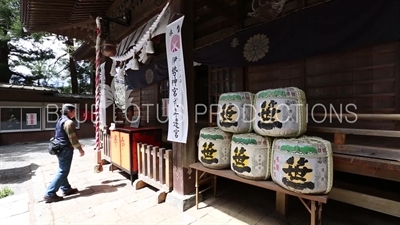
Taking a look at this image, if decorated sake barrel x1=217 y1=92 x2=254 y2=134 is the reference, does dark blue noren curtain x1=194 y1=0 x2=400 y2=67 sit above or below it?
above

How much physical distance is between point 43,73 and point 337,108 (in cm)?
2085

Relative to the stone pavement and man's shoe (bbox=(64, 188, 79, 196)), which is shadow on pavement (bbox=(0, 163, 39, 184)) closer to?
the stone pavement

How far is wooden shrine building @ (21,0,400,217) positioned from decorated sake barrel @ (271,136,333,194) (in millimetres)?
541

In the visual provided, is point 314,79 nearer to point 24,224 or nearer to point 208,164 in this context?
point 208,164

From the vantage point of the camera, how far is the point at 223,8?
13.6 ft

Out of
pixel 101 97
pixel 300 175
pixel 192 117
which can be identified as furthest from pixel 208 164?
pixel 101 97

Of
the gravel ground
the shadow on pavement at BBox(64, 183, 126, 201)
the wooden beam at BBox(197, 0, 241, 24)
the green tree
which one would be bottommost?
the gravel ground

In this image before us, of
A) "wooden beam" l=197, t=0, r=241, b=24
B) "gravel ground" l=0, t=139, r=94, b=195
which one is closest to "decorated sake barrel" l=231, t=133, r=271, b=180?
"wooden beam" l=197, t=0, r=241, b=24

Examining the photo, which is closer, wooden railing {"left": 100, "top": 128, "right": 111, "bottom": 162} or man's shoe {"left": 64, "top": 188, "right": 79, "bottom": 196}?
man's shoe {"left": 64, "top": 188, "right": 79, "bottom": 196}

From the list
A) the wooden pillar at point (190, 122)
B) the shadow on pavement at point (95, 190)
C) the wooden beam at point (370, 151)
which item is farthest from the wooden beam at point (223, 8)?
the shadow on pavement at point (95, 190)

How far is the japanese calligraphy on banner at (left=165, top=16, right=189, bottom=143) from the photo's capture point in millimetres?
3166

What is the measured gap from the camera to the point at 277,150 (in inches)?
93.4

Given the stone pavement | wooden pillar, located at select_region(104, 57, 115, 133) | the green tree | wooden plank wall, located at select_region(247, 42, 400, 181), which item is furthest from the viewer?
the green tree

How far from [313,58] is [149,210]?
3.88m
